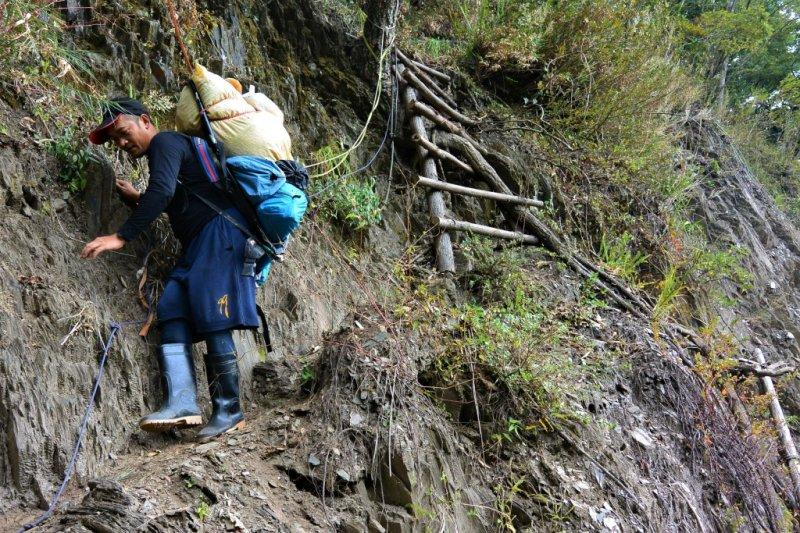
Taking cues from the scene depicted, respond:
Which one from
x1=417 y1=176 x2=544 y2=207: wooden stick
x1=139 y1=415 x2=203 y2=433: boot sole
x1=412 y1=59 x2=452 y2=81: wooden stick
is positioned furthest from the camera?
x1=412 y1=59 x2=452 y2=81: wooden stick

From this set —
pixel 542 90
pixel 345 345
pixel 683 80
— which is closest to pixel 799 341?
pixel 683 80

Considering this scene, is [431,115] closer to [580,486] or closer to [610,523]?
[580,486]

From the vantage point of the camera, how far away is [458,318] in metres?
4.56

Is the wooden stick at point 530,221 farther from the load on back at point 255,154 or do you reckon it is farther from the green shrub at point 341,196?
the load on back at point 255,154

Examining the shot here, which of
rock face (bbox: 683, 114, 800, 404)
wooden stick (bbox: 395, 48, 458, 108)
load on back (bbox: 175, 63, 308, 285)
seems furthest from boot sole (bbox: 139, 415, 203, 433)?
rock face (bbox: 683, 114, 800, 404)

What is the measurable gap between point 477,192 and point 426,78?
1523 mm

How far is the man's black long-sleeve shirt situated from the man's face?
9cm

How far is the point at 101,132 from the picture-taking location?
3.35 metres

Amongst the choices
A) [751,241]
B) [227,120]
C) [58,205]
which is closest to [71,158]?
[58,205]

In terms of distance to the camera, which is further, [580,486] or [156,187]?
[580,486]

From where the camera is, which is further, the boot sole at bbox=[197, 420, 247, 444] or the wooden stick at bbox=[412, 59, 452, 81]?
the wooden stick at bbox=[412, 59, 452, 81]

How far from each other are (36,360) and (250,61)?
3.37 meters

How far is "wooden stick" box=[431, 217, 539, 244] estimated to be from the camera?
592 centimetres

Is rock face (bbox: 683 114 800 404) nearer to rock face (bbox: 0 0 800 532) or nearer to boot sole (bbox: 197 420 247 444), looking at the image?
rock face (bbox: 0 0 800 532)
